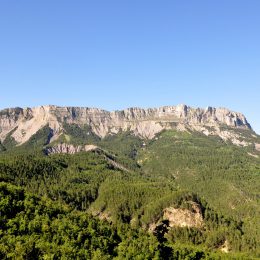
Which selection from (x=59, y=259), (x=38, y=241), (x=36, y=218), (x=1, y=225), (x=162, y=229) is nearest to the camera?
(x=162, y=229)

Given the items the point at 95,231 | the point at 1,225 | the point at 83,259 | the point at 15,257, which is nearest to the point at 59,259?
the point at 83,259

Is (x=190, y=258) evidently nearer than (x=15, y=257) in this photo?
No

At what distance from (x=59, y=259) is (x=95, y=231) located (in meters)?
51.2

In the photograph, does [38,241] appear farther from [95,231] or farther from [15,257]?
[95,231]

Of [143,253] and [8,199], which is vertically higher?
[8,199]

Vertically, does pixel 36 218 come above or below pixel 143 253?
above

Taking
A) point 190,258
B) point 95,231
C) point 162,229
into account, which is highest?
point 162,229

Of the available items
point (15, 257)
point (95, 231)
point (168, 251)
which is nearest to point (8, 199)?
point (95, 231)

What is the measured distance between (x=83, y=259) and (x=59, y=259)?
1178cm

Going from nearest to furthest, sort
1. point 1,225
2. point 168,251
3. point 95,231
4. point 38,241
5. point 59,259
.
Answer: point 168,251, point 59,259, point 38,241, point 1,225, point 95,231

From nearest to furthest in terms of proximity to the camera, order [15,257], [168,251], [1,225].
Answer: [168,251]
[15,257]
[1,225]

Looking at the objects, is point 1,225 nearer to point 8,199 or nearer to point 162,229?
point 8,199

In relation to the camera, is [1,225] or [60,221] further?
[60,221]

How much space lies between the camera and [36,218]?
18700cm
